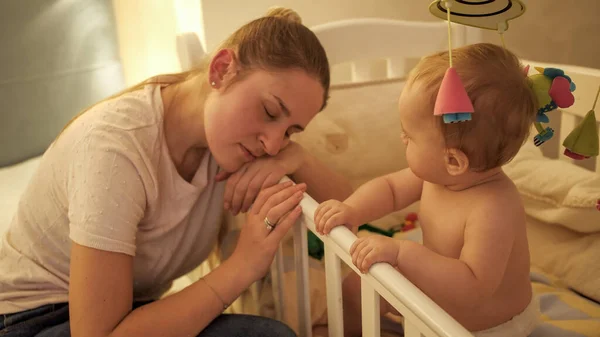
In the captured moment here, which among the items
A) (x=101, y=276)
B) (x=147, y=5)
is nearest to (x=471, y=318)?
(x=101, y=276)

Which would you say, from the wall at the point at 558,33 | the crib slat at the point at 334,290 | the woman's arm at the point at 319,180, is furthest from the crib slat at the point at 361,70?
the crib slat at the point at 334,290

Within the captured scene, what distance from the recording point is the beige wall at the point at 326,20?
144 cm

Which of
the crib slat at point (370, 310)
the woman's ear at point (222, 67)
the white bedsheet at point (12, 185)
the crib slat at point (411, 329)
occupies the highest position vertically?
the woman's ear at point (222, 67)

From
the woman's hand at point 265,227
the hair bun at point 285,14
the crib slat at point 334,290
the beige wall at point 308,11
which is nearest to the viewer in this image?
the crib slat at point 334,290

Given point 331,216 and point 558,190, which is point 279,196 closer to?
point 331,216

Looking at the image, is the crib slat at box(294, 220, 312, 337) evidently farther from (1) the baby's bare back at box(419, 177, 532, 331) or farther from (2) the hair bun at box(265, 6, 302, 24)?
(2) the hair bun at box(265, 6, 302, 24)

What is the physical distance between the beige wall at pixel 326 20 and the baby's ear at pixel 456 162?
82 cm

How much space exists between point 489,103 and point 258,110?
1.12ft

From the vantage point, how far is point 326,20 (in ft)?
5.15

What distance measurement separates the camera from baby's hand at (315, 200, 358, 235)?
76cm

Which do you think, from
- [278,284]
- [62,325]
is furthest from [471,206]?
[62,325]

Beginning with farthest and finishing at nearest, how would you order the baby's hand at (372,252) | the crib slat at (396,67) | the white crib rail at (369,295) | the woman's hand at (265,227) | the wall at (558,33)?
the wall at (558,33), the crib slat at (396,67), the woman's hand at (265,227), the baby's hand at (372,252), the white crib rail at (369,295)

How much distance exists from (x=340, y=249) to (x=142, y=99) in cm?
44

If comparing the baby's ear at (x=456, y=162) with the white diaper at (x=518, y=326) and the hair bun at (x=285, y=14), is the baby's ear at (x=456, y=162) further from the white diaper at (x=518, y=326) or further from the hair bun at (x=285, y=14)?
the hair bun at (x=285, y=14)
